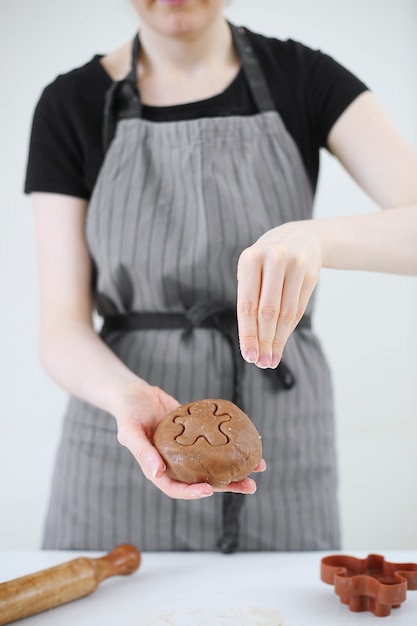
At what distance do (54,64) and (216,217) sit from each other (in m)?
1.46

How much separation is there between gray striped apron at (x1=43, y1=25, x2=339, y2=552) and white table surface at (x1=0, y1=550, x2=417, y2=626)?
3.7 inches

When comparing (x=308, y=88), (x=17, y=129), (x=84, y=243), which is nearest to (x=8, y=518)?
(x=17, y=129)

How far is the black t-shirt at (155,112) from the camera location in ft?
4.87

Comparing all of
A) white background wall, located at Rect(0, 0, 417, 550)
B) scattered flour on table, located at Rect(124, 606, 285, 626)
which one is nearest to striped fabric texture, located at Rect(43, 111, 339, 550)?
scattered flour on table, located at Rect(124, 606, 285, 626)

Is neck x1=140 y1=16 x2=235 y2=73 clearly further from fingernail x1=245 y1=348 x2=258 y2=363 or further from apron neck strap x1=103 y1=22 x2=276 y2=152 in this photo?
fingernail x1=245 y1=348 x2=258 y2=363

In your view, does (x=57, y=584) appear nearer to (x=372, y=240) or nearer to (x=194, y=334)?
(x=194, y=334)

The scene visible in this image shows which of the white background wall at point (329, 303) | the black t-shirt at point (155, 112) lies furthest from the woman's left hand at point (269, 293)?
the white background wall at point (329, 303)

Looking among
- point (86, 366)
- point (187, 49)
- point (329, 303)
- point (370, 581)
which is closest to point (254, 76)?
point (187, 49)

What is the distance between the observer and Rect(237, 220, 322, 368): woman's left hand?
0.89 m

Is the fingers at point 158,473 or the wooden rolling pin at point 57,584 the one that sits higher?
the fingers at point 158,473

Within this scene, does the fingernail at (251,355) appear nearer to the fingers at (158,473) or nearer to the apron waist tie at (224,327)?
the fingers at (158,473)

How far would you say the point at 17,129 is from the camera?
2621 millimetres

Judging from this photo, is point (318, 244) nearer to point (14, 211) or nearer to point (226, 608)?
point (226, 608)

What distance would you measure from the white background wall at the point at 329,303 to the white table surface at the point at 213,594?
1381 millimetres
